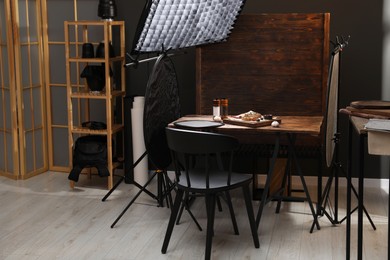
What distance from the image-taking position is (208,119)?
5.06 m

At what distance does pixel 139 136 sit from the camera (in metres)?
5.67

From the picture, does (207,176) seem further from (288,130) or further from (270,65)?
(270,65)

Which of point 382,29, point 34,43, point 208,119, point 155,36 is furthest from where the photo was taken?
point 34,43

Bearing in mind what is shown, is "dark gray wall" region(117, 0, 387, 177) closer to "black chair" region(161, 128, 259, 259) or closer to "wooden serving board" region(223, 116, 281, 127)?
"wooden serving board" region(223, 116, 281, 127)

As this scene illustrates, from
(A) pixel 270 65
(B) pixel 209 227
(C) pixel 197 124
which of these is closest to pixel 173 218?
(B) pixel 209 227

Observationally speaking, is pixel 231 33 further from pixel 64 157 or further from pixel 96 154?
pixel 64 157

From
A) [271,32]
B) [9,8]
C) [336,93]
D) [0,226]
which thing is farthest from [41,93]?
[336,93]

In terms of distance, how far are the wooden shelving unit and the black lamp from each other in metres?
0.08

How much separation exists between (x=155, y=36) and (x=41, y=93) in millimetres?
1972

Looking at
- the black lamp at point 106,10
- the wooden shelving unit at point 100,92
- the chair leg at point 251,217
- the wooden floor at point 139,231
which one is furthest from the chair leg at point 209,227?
the black lamp at point 106,10

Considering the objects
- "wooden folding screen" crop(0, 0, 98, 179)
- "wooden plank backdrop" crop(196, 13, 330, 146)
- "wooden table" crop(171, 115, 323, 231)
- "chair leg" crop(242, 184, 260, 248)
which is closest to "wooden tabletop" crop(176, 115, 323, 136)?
"wooden table" crop(171, 115, 323, 231)

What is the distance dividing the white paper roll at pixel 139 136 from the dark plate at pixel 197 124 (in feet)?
2.71

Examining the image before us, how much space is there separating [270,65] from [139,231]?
1.70 meters

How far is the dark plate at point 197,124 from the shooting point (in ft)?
15.3
